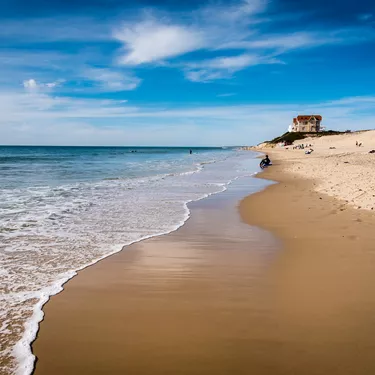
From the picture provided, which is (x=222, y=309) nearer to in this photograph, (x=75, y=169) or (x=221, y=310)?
(x=221, y=310)

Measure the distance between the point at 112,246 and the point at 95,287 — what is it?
2.49 meters

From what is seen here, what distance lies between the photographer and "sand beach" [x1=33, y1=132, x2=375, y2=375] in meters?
3.84

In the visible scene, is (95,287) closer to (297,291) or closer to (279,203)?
(297,291)

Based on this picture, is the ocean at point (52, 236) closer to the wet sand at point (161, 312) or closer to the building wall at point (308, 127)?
the wet sand at point (161, 312)

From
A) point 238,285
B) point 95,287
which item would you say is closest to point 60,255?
point 95,287

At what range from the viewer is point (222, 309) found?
5.06m

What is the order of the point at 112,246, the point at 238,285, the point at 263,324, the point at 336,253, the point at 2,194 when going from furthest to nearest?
the point at 2,194 → the point at 112,246 → the point at 336,253 → the point at 238,285 → the point at 263,324

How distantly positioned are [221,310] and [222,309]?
0.13ft

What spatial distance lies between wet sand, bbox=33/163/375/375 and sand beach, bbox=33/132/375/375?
0.01m

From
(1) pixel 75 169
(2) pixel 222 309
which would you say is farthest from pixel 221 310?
(1) pixel 75 169

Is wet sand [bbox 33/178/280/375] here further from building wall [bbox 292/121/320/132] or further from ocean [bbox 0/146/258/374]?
building wall [bbox 292/121/320/132]

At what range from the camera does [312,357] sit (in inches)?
152

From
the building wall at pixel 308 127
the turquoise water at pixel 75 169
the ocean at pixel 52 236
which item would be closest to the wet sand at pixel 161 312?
the ocean at pixel 52 236

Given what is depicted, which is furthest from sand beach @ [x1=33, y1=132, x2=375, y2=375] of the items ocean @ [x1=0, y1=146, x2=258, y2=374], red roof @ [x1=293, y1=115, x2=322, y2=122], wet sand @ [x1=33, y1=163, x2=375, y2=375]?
red roof @ [x1=293, y1=115, x2=322, y2=122]
